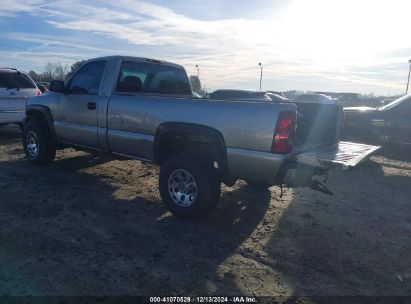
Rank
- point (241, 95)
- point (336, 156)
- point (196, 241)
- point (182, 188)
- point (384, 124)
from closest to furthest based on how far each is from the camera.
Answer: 1. point (196, 241)
2. point (336, 156)
3. point (182, 188)
4. point (384, 124)
5. point (241, 95)

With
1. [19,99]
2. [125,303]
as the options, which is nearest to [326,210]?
[125,303]

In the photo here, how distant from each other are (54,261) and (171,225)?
148cm

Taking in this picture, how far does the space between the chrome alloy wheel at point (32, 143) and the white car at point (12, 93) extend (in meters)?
3.44

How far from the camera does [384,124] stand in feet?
28.7

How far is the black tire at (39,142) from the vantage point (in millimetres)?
7105

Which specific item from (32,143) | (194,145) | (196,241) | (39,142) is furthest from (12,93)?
(196,241)

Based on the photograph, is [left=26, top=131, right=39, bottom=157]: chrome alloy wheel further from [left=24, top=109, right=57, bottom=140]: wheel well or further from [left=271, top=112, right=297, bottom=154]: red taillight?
[left=271, top=112, right=297, bottom=154]: red taillight

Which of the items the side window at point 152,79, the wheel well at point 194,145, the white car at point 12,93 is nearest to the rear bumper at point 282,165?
the wheel well at point 194,145

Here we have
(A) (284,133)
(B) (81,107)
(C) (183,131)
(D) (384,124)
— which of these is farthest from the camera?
(D) (384,124)

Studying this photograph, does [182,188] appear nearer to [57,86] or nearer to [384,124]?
[57,86]

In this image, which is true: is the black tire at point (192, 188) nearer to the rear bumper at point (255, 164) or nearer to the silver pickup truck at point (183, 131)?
the silver pickup truck at point (183, 131)

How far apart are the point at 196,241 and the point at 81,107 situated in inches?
124

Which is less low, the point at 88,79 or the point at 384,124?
the point at 88,79

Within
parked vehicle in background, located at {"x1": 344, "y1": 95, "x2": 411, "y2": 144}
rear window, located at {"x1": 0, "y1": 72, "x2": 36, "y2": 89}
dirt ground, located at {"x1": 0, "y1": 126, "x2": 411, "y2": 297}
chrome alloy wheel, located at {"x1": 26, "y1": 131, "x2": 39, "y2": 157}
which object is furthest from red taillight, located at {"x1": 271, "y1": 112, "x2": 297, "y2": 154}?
rear window, located at {"x1": 0, "y1": 72, "x2": 36, "y2": 89}
